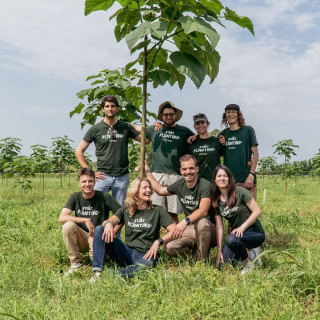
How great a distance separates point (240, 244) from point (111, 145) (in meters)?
2.12

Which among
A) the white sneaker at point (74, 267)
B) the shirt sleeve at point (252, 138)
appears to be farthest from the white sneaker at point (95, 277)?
the shirt sleeve at point (252, 138)

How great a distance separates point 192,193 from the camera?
4.10 metres

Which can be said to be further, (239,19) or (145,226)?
(145,226)

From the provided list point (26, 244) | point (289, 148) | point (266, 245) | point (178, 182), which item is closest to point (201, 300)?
point (178, 182)

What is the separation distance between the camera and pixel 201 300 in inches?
114

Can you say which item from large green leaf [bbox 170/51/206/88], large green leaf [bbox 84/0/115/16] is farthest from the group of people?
large green leaf [bbox 84/0/115/16]

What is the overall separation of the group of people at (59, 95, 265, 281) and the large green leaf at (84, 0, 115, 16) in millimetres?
1343

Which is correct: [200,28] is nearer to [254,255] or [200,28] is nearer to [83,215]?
[83,215]

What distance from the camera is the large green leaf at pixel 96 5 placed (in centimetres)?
326

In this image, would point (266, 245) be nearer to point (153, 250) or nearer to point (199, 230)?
point (199, 230)

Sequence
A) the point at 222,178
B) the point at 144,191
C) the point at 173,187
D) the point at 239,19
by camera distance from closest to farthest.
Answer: the point at 239,19
the point at 144,191
the point at 222,178
the point at 173,187

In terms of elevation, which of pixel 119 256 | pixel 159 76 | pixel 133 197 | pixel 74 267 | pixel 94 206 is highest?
pixel 159 76

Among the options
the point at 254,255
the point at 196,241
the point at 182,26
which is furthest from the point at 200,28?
the point at 254,255

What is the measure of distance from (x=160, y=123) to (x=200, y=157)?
0.72 metres
